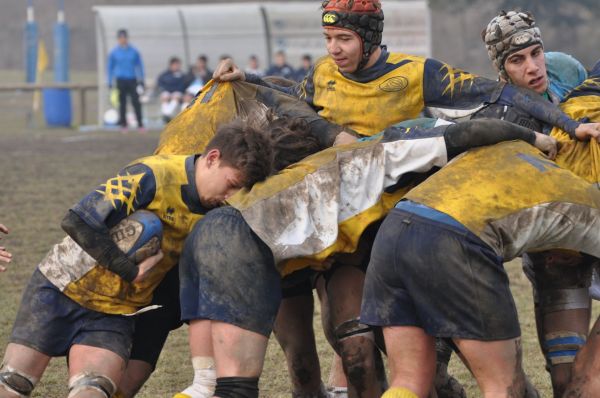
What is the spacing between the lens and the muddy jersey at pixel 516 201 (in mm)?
3723

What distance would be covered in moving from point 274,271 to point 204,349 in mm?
390

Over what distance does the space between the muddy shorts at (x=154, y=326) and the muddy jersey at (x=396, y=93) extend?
1.03 meters

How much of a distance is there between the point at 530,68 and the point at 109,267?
1.87m

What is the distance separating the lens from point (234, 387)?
3.80m

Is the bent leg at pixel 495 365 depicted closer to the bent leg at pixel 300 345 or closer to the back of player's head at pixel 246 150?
the back of player's head at pixel 246 150

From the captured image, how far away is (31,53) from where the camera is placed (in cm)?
2742

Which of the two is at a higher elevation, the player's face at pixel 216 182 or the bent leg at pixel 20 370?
the player's face at pixel 216 182

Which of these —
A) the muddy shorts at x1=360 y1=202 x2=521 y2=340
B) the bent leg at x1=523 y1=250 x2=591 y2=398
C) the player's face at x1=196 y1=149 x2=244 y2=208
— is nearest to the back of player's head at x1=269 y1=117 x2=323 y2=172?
the player's face at x1=196 y1=149 x2=244 y2=208

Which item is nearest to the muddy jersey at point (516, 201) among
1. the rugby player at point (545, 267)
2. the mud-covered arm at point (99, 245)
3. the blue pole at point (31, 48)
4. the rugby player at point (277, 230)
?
the rugby player at point (277, 230)

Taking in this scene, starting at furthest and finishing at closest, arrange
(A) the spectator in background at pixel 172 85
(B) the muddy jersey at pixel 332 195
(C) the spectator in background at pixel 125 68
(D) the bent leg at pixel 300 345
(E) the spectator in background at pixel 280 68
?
(A) the spectator in background at pixel 172 85
(E) the spectator in background at pixel 280 68
(C) the spectator in background at pixel 125 68
(D) the bent leg at pixel 300 345
(B) the muddy jersey at pixel 332 195

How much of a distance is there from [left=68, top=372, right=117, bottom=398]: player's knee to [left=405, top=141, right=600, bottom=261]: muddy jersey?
131cm

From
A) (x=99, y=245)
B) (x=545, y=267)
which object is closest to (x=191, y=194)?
(x=99, y=245)

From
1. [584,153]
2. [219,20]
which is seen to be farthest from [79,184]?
[219,20]

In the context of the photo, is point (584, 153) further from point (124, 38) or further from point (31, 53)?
point (31, 53)
